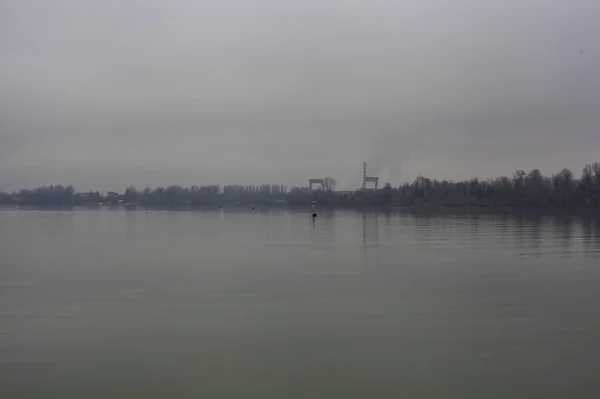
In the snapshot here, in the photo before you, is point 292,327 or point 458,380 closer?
point 458,380

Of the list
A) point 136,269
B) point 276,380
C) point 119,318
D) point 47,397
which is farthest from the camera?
point 136,269

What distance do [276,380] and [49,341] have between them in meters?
3.67

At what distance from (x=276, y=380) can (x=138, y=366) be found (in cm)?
179

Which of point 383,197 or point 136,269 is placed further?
point 383,197

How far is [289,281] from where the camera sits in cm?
1396

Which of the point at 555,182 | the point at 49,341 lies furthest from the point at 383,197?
the point at 49,341

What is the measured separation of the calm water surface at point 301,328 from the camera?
6.96 metres

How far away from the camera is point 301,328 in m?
9.34

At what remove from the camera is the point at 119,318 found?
33.0 feet

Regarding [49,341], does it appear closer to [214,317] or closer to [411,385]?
[214,317]

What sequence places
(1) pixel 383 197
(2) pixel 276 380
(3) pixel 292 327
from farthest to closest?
(1) pixel 383 197 < (3) pixel 292 327 < (2) pixel 276 380

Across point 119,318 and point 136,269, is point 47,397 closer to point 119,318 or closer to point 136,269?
point 119,318

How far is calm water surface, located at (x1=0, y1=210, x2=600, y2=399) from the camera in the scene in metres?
6.96

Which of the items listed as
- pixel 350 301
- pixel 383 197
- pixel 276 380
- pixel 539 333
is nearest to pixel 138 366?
pixel 276 380
